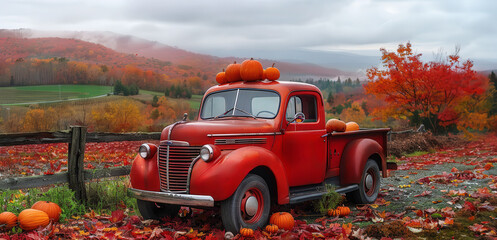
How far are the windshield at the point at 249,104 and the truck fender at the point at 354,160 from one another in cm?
175

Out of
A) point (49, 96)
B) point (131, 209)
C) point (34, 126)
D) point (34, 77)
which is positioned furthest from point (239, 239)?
point (34, 77)

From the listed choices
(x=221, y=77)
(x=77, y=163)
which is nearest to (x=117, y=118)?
(x=77, y=163)

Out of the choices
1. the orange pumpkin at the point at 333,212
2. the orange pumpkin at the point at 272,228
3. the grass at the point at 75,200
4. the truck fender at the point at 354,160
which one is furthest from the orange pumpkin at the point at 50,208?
the truck fender at the point at 354,160

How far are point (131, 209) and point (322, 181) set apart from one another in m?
3.11

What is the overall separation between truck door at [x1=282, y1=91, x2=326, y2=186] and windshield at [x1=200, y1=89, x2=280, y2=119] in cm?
22

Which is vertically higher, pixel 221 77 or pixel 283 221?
pixel 221 77

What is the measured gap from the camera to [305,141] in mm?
6520

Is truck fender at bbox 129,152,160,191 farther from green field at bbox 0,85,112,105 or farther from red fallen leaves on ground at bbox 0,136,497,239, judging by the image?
green field at bbox 0,85,112,105

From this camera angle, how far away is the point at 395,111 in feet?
82.0

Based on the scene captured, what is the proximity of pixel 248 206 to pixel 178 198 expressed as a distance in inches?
33.7

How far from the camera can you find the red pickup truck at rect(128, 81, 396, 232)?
17.5 feet

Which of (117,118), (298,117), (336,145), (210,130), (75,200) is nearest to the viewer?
(210,130)

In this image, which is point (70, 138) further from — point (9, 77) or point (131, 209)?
point (9, 77)

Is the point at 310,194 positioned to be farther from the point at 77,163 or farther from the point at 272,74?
the point at 77,163
